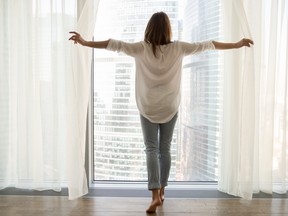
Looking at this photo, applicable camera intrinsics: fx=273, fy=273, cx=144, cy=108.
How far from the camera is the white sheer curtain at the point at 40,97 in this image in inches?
81.3

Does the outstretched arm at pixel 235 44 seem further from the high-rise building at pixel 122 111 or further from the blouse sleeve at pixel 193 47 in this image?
the high-rise building at pixel 122 111

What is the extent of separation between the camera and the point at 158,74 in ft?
6.16

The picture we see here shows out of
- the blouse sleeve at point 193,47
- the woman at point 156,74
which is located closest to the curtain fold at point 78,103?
the woman at point 156,74

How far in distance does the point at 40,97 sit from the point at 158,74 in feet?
3.18

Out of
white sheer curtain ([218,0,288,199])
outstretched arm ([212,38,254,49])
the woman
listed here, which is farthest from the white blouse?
white sheer curtain ([218,0,288,199])

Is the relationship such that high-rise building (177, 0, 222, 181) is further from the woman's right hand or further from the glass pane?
the woman's right hand

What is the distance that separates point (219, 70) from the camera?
233 cm

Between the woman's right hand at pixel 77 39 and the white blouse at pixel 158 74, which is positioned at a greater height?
the woman's right hand at pixel 77 39

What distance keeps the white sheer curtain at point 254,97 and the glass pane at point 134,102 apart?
23cm

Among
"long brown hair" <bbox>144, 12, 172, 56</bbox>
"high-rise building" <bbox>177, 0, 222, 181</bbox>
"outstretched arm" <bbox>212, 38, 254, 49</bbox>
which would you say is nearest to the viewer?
"long brown hair" <bbox>144, 12, 172, 56</bbox>

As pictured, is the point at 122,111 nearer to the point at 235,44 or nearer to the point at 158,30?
the point at 158,30

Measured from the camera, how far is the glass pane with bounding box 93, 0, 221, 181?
236 centimetres

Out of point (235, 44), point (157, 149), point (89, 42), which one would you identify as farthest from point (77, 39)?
point (235, 44)

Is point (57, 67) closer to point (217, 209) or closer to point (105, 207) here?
point (105, 207)
